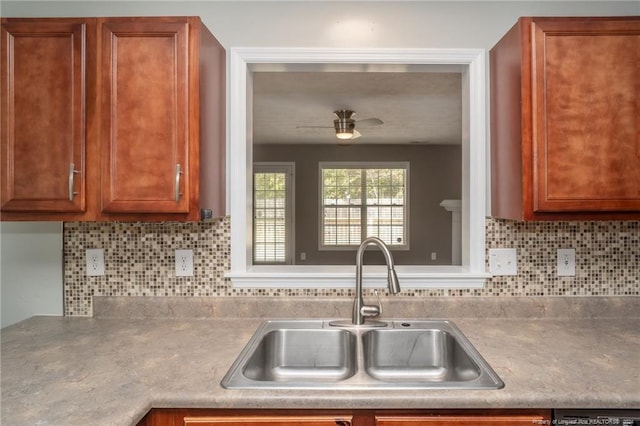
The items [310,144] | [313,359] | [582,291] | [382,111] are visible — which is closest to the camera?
[313,359]

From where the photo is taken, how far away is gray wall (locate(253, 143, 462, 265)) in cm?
774

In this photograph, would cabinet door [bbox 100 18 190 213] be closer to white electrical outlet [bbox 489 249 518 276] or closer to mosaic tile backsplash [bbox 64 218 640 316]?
mosaic tile backsplash [bbox 64 218 640 316]

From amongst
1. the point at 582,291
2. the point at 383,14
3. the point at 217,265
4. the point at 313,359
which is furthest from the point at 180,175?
the point at 582,291

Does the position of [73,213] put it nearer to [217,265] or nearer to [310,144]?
[217,265]

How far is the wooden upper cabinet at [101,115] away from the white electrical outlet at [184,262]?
0.39 metres

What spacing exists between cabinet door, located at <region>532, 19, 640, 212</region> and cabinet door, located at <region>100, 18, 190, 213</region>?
124cm

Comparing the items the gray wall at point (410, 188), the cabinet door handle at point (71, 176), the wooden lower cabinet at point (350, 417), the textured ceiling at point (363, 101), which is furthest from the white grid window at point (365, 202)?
the wooden lower cabinet at point (350, 417)

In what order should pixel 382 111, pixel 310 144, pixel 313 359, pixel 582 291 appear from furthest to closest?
pixel 310 144, pixel 382 111, pixel 582 291, pixel 313 359

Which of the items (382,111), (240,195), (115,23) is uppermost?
(382,111)

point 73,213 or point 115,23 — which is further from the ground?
point 115,23

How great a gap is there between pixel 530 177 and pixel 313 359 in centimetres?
105

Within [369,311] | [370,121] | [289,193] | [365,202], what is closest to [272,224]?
[289,193]

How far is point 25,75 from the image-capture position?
156 cm

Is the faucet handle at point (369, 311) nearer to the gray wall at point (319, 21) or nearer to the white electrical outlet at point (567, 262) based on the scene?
the white electrical outlet at point (567, 262)
